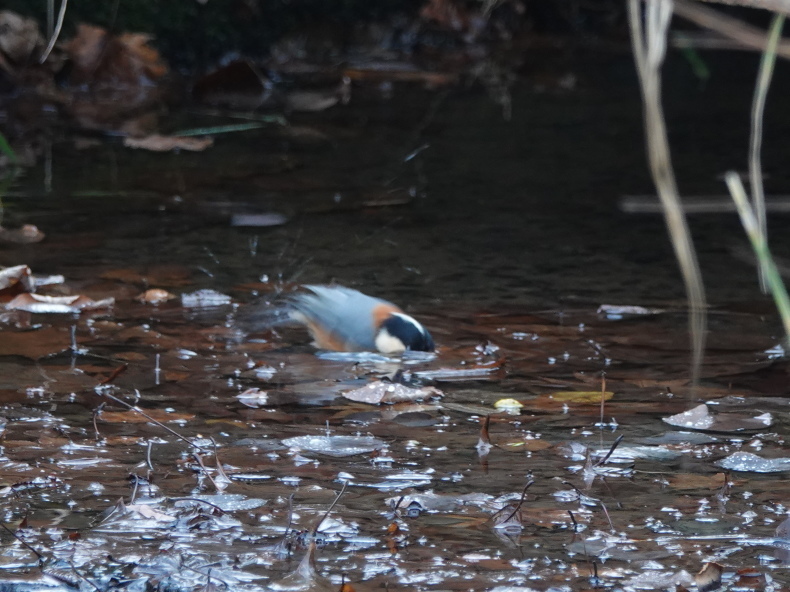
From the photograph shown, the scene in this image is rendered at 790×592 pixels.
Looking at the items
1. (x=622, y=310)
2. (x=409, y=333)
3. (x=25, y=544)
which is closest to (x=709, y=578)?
(x=25, y=544)

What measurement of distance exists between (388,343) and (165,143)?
3.11 metres

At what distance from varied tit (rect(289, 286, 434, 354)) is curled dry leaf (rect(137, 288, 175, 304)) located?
47cm

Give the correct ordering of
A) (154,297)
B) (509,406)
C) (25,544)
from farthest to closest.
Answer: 1. (154,297)
2. (509,406)
3. (25,544)

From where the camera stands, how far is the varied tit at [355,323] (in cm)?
357

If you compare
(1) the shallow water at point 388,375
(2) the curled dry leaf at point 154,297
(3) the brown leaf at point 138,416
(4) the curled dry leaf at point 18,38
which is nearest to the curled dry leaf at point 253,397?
(1) the shallow water at point 388,375

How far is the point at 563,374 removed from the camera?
11.3ft

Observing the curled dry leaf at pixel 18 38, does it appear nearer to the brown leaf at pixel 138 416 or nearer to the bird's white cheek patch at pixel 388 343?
the bird's white cheek patch at pixel 388 343

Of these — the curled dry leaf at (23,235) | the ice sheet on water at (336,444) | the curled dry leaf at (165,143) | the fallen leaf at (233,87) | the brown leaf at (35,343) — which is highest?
the fallen leaf at (233,87)

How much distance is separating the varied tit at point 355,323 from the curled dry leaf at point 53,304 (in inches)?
27.0

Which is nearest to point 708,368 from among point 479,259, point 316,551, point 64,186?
point 479,259

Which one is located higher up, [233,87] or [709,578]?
[233,87]

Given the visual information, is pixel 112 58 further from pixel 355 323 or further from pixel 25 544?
pixel 25 544

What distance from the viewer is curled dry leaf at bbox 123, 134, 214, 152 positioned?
625 centimetres

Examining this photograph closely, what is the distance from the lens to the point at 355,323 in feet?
12.1
